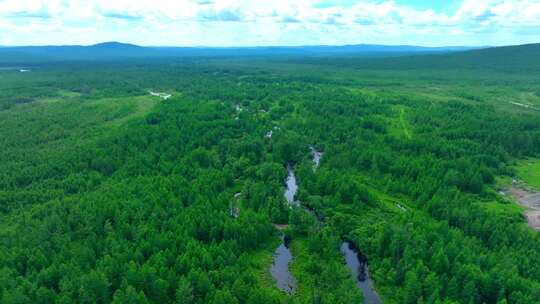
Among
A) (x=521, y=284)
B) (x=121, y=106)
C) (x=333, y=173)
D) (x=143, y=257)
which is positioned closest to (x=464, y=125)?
(x=333, y=173)

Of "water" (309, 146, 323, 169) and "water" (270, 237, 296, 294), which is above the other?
"water" (309, 146, 323, 169)

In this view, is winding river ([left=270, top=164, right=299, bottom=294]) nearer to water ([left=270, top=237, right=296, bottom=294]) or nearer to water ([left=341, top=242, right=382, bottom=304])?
water ([left=270, top=237, right=296, bottom=294])

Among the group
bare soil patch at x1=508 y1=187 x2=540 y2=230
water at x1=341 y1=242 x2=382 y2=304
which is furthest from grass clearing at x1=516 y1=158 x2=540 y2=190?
water at x1=341 y1=242 x2=382 y2=304

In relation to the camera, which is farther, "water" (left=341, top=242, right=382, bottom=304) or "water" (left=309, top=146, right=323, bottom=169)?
"water" (left=309, top=146, right=323, bottom=169)

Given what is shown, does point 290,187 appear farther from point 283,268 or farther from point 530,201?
point 530,201

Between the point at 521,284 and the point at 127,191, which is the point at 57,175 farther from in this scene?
the point at 521,284

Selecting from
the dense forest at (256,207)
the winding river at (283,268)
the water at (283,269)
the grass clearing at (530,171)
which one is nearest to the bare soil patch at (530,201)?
the dense forest at (256,207)

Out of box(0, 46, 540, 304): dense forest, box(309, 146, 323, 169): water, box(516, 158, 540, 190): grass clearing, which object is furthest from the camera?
box(309, 146, 323, 169): water
